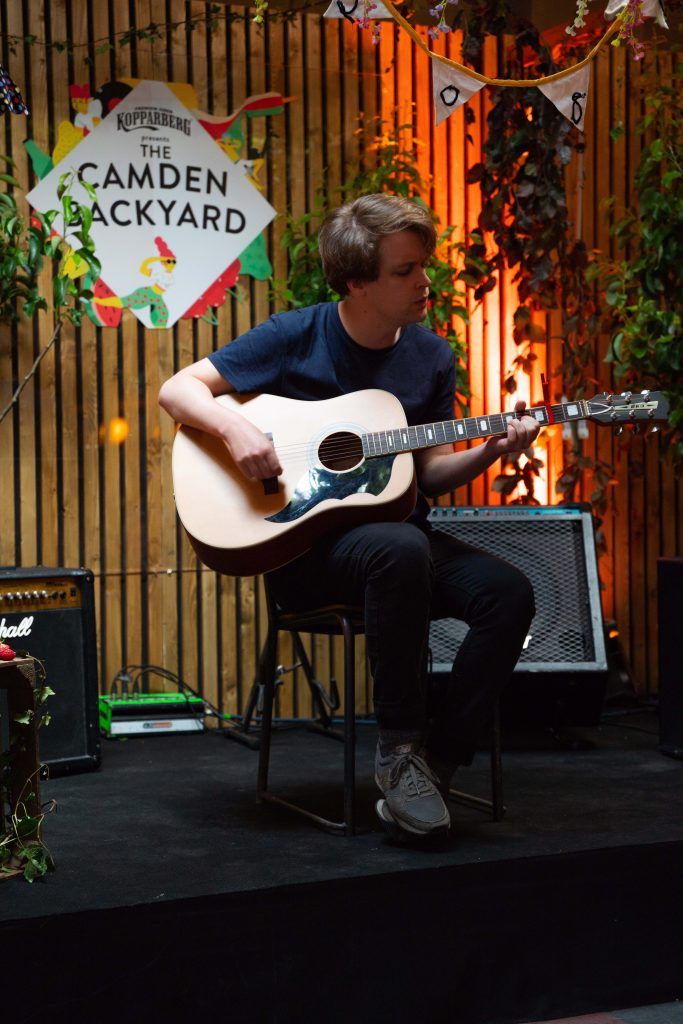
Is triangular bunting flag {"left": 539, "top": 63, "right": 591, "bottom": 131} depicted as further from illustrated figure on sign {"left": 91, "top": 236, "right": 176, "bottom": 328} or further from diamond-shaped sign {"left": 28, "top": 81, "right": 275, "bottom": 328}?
illustrated figure on sign {"left": 91, "top": 236, "right": 176, "bottom": 328}

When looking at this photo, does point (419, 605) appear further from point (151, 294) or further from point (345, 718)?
point (151, 294)

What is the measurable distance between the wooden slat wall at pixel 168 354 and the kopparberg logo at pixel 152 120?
0.38ft

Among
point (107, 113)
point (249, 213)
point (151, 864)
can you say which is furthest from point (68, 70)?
point (151, 864)

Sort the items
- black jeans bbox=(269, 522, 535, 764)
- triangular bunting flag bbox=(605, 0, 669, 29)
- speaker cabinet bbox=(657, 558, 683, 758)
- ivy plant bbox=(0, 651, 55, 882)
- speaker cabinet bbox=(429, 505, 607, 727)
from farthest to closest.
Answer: speaker cabinet bbox=(429, 505, 607, 727) → speaker cabinet bbox=(657, 558, 683, 758) → triangular bunting flag bbox=(605, 0, 669, 29) → black jeans bbox=(269, 522, 535, 764) → ivy plant bbox=(0, 651, 55, 882)

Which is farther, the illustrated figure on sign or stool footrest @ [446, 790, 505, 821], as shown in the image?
the illustrated figure on sign

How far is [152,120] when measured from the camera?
3.93 metres

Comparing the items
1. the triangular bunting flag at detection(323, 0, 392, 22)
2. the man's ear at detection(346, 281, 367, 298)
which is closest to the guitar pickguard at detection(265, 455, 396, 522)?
the man's ear at detection(346, 281, 367, 298)

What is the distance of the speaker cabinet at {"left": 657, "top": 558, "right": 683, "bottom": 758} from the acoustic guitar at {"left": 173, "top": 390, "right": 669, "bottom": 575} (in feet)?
2.94

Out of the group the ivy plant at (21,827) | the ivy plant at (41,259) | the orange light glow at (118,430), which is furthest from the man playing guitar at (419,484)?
the orange light glow at (118,430)

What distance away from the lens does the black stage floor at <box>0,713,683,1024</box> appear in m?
1.86

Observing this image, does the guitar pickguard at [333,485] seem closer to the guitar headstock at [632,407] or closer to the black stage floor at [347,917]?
the guitar headstock at [632,407]

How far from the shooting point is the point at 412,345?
104 inches

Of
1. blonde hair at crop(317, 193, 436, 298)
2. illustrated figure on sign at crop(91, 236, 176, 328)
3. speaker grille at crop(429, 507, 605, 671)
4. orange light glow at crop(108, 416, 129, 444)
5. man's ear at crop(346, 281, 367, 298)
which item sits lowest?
speaker grille at crop(429, 507, 605, 671)

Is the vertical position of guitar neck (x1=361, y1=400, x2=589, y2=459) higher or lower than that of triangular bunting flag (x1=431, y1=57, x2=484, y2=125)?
lower
